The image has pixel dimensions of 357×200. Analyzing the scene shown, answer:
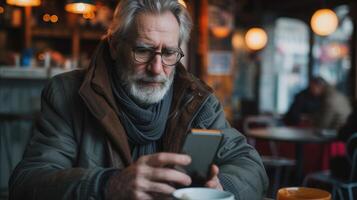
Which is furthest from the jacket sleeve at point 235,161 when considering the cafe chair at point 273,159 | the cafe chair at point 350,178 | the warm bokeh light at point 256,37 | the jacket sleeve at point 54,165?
the warm bokeh light at point 256,37

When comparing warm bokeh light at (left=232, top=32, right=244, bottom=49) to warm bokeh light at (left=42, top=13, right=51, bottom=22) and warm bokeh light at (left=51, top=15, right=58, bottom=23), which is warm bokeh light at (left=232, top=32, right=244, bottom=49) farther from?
warm bokeh light at (left=42, top=13, right=51, bottom=22)

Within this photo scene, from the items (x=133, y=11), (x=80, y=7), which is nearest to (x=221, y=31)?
(x=80, y=7)

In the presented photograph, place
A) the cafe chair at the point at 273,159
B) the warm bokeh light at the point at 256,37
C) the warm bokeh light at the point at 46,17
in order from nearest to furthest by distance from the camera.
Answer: the cafe chair at the point at 273,159, the warm bokeh light at the point at 46,17, the warm bokeh light at the point at 256,37

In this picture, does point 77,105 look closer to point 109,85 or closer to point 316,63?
point 109,85

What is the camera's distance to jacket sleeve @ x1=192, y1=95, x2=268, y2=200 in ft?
4.82

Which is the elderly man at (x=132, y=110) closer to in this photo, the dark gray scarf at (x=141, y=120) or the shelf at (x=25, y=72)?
the dark gray scarf at (x=141, y=120)

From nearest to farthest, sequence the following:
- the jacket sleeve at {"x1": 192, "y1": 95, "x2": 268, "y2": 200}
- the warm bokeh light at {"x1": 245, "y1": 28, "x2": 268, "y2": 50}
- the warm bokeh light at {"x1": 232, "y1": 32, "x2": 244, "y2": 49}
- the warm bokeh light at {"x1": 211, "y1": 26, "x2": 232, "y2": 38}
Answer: the jacket sleeve at {"x1": 192, "y1": 95, "x2": 268, "y2": 200}, the warm bokeh light at {"x1": 245, "y1": 28, "x2": 268, "y2": 50}, the warm bokeh light at {"x1": 211, "y1": 26, "x2": 232, "y2": 38}, the warm bokeh light at {"x1": 232, "y1": 32, "x2": 244, "y2": 49}

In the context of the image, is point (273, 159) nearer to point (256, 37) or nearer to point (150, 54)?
point (256, 37)

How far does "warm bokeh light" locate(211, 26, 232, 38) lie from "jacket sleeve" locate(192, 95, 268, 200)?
7060mm

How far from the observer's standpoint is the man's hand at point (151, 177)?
1082 mm

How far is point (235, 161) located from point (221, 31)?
24.4 feet

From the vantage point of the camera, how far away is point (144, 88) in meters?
1.67

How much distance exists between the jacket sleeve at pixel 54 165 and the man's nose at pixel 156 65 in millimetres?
312

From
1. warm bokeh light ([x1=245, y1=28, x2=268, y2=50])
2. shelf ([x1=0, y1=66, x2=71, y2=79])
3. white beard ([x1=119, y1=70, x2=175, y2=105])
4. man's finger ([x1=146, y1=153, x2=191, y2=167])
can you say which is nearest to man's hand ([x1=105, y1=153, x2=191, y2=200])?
man's finger ([x1=146, y1=153, x2=191, y2=167])
